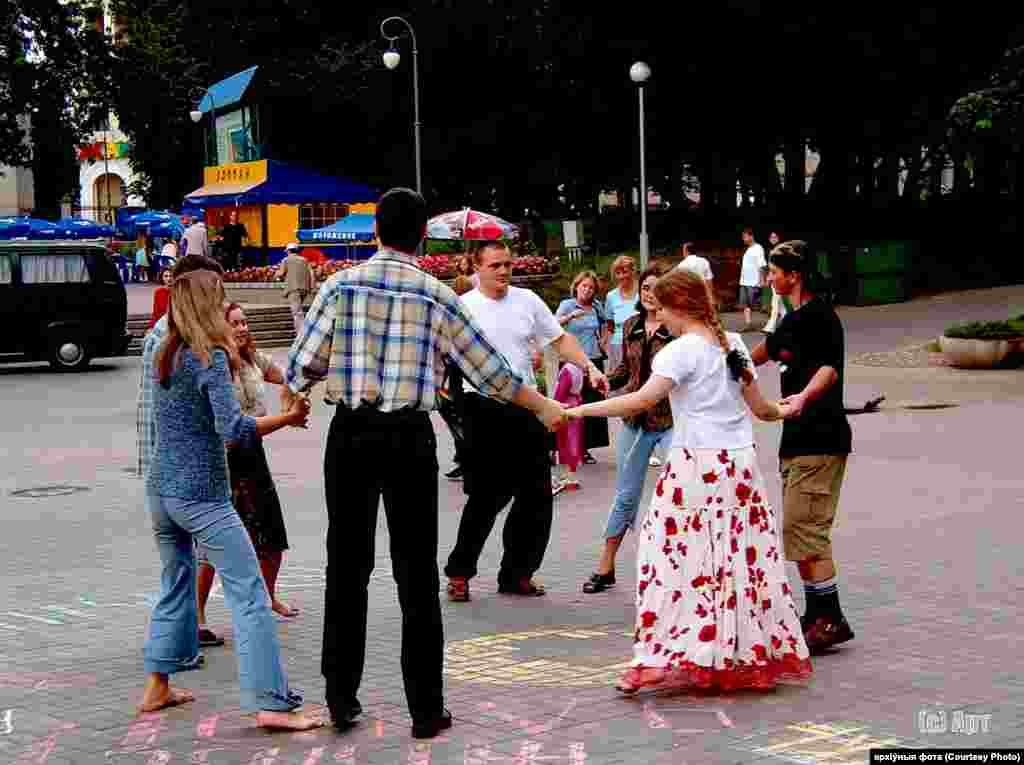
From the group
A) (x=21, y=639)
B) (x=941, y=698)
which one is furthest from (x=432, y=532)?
(x=21, y=639)

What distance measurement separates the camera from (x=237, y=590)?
20.5 ft

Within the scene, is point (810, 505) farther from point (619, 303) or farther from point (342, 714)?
point (619, 303)

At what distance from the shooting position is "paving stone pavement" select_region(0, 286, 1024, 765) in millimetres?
5977

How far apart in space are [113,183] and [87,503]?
318 ft

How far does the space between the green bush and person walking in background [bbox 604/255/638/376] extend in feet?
35.4

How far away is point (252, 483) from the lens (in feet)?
26.0

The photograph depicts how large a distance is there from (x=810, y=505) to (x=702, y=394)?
0.90 metres

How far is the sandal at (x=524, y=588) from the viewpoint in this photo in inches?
347

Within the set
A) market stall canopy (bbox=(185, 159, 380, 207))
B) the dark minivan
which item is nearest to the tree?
market stall canopy (bbox=(185, 159, 380, 207))

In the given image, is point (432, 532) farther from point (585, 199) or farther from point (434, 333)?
point (585, 199)

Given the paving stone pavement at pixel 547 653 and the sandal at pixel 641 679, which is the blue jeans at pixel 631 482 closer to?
the paving stone pavement at pixel 547 653

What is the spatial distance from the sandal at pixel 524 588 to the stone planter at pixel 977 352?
15167 mm

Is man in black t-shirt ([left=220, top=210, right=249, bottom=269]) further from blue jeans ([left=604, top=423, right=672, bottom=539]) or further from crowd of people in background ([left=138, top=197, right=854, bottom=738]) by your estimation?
crowd of people in background ([left=138, top=197, right=854, bottom=738])

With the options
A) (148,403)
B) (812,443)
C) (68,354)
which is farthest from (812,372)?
(68,354)
